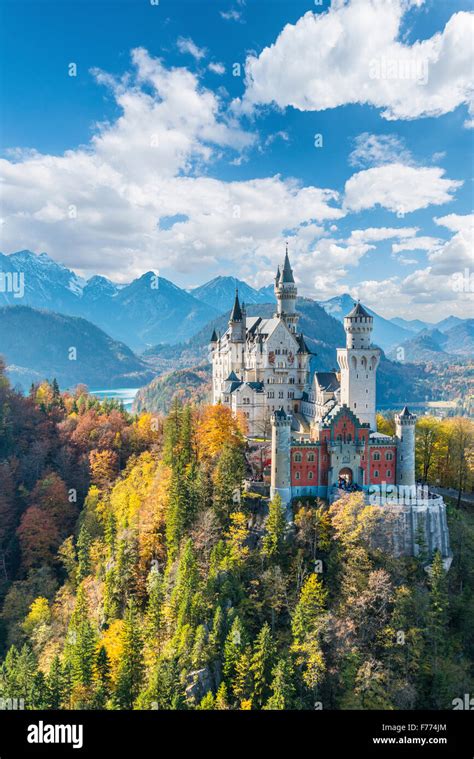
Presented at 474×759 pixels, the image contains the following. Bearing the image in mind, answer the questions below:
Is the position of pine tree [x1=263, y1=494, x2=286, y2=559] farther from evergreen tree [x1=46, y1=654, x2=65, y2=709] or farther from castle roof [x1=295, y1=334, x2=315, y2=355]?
castle roof [x1=295, y1=334, x2=315, y2=355]

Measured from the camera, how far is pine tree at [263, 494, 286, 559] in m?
45.1

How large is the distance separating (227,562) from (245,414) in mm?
26807

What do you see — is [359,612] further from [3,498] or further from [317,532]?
[3,498]

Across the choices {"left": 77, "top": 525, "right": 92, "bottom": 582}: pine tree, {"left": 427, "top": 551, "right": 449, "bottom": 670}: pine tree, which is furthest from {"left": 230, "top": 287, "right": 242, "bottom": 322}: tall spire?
{"left": 427, "top": 551, "right": 449, "bottom": 670}: pine tree

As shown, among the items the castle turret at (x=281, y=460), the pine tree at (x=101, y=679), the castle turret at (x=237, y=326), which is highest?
the castle turret at (x=237, y=326)

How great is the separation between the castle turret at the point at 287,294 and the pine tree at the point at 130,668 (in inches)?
1810

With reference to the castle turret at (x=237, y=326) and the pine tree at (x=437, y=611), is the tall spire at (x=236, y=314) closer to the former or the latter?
the castle turret at (x=237, y=326)

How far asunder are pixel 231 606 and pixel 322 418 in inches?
785

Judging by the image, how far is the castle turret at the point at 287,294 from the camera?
77.0 m

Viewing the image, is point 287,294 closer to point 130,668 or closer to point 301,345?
point 301,345

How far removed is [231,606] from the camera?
43.0 metres

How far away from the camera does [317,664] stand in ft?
128

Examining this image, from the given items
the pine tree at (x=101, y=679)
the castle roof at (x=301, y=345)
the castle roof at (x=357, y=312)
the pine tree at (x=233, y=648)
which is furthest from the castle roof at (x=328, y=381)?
the pine tree at (x=101, y=679)

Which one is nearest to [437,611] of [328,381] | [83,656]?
[83,656]
